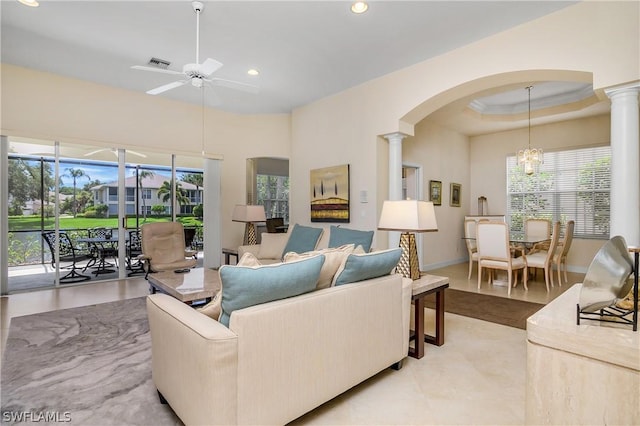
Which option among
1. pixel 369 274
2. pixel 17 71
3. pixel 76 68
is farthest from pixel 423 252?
pixel 17 71

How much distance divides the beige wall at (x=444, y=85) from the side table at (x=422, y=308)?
2.26 meters

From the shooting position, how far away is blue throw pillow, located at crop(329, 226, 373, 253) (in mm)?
3746

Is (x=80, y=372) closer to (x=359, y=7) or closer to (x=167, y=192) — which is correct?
(x=359, y=7)

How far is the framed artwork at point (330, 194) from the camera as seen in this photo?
5.47 m

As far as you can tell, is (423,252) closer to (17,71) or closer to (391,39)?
(391,39)

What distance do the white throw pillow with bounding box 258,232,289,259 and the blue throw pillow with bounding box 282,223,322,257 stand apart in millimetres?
148

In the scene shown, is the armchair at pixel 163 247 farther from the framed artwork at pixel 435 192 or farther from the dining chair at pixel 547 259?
the dining chair at pixel 547 259

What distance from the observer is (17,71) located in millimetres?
4605

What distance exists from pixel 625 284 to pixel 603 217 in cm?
644

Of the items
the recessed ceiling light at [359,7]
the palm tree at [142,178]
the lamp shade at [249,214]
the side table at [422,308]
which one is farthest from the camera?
the palm tree at [142,178]

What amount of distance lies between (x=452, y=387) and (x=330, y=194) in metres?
3.90

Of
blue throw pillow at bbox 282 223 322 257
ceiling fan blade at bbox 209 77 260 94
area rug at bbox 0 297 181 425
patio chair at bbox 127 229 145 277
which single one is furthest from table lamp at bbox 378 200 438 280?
patio chair at bbox 127 229 145 277
